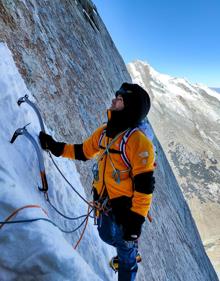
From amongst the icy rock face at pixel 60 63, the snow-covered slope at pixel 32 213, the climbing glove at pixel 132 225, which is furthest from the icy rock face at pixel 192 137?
the climbing glove at pixel 132 225

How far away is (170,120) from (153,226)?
89640mm

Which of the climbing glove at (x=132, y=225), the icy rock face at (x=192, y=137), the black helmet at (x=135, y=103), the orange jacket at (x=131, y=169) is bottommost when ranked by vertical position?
the icy rock face at (x=192, y=137)

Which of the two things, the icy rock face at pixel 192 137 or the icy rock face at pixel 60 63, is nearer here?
the icy rock face at pixel 60 63

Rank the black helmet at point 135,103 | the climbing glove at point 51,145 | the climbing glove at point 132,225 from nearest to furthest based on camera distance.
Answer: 1. the climbing glove at point 132,225
2. the black helmet at point 135,103
3. the climbing glove at point 51,145

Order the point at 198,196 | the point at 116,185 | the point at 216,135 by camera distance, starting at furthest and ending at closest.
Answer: the point at 216,135, the point at 198,196, the point at 116,185

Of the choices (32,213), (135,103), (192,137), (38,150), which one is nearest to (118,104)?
(135,103)

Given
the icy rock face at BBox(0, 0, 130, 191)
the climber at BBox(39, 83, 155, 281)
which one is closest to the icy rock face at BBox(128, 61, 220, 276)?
the icy rock face at BBox(0, 0, 130, 191)

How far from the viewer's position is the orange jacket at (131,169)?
16.3 ft

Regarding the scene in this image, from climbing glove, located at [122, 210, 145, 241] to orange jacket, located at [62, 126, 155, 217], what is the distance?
3.2 inches

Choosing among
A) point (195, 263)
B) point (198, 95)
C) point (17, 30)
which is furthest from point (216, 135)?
point (17, 30)

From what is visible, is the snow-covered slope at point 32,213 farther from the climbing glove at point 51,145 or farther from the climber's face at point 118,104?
the climber's face at point 118,104

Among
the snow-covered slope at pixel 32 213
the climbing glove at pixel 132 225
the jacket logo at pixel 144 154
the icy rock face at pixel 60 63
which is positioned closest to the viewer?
the snow-covered slope at pixel 32 213

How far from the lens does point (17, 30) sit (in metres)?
8.62

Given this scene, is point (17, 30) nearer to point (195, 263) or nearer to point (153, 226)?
point (153, 226)
